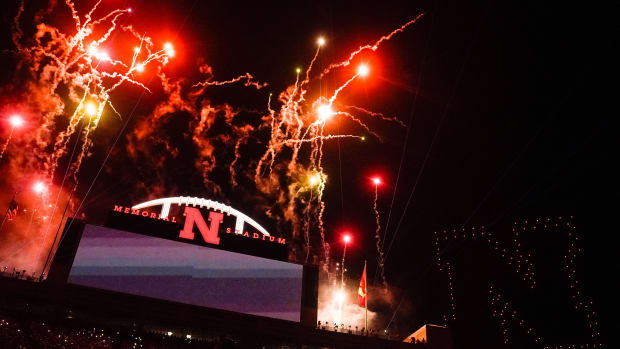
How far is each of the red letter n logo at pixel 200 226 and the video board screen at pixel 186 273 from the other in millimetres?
809

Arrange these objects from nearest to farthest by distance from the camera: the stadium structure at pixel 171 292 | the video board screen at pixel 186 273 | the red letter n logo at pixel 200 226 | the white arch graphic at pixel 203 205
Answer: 1. the stadium structure at pixel 171 292
2. the video board screen at pixel 186 273
3. the red letter n logo at pixel 200 226
4. the white arch graphic at pixel 203 205

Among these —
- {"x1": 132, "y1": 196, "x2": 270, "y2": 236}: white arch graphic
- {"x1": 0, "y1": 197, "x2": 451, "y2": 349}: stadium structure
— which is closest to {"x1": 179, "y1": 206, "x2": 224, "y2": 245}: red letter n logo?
{"x1": 0, "y1": 197, "x2": 451, "y2": 349}: stadium structure

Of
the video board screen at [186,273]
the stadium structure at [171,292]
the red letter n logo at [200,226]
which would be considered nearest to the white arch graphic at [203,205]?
the stadium structure at [171,292]

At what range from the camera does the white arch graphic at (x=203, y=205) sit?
83.3 feet

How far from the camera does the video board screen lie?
A: 2067 centimetres

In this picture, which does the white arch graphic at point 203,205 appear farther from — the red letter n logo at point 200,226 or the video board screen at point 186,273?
the video board screen at point 186,273

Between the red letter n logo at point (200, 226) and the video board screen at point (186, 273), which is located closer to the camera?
the video board screen at point (186, 273)

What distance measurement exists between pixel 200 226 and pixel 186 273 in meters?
3.32

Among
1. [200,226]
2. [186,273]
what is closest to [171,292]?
[186,273]

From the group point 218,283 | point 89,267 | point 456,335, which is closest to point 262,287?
point 218,283

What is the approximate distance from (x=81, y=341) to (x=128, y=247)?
561 centimetres

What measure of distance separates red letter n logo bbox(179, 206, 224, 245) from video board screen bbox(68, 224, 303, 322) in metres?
0.81

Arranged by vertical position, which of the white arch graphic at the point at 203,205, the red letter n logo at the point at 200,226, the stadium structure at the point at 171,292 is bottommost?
the stadium structure at the point at 171,292

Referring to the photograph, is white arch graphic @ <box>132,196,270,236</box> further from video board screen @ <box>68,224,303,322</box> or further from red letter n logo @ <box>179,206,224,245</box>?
video board screen @ <box>68,224,303,322</box>
